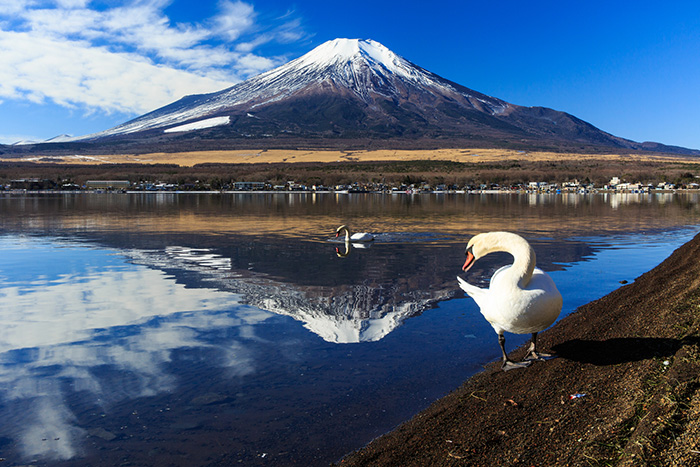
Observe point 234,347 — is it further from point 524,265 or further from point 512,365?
point 524,265

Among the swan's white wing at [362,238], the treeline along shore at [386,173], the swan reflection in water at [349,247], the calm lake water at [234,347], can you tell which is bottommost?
the calm lake water at [234,347]

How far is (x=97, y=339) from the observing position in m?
9.62

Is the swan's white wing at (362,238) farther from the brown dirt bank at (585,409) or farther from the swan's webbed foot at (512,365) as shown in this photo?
the swan's webbed foot at (512,365)

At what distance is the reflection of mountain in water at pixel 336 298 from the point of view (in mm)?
10320

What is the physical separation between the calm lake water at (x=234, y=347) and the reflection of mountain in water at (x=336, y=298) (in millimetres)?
56

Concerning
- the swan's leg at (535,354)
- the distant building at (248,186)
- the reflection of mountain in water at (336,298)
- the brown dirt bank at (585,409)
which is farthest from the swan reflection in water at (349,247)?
the distant building at (248,186)

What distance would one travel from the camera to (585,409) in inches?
205

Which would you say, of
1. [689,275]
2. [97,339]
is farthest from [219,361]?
[689,275]

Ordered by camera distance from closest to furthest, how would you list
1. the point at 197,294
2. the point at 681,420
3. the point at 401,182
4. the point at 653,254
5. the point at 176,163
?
the point at 681,420, the point at 197,294, the point at 653,254, the point at 401,182, the point at 176,163

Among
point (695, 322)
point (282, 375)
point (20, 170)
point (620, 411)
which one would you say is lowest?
point (282, 375)

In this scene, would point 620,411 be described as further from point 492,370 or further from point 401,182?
point 401,182

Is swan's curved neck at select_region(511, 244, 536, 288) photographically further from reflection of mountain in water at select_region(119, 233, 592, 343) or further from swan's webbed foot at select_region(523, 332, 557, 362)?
reflection of mountain in water at select_region(119, 233, 592, 343)

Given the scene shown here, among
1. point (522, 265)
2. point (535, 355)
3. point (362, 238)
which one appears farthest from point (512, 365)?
point (362, 238)

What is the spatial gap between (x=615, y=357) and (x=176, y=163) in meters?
200
